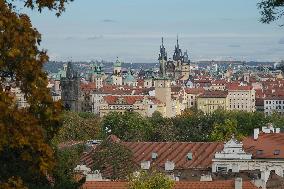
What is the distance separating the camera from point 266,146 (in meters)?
45.9

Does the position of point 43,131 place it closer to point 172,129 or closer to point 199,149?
point 199,149

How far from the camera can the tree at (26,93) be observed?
399 inches

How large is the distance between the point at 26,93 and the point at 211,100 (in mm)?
136295

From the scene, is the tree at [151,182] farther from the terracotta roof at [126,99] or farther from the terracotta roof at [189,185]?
the terracotta roof at [126,99]

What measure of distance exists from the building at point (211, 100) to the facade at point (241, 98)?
172 centimetres

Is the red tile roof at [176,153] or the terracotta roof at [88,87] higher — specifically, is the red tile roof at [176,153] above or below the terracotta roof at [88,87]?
above

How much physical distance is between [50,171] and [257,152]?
35495 millimetres

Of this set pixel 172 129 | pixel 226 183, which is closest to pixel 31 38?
pixel 226 183

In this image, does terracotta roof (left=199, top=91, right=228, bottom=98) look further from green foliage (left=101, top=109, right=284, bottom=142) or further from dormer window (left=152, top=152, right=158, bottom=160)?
dormer window (left=152, top=152, right=158, bottom=160)

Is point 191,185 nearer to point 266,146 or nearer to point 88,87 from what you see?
point 266,146

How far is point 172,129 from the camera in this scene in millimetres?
74812

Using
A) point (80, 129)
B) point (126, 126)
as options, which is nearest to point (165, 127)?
point (126, 126)

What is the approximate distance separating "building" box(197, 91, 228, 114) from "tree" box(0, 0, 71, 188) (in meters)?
135

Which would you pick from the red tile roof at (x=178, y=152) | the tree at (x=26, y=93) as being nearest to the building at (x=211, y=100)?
the red tile roof at (x=178, y=152)
